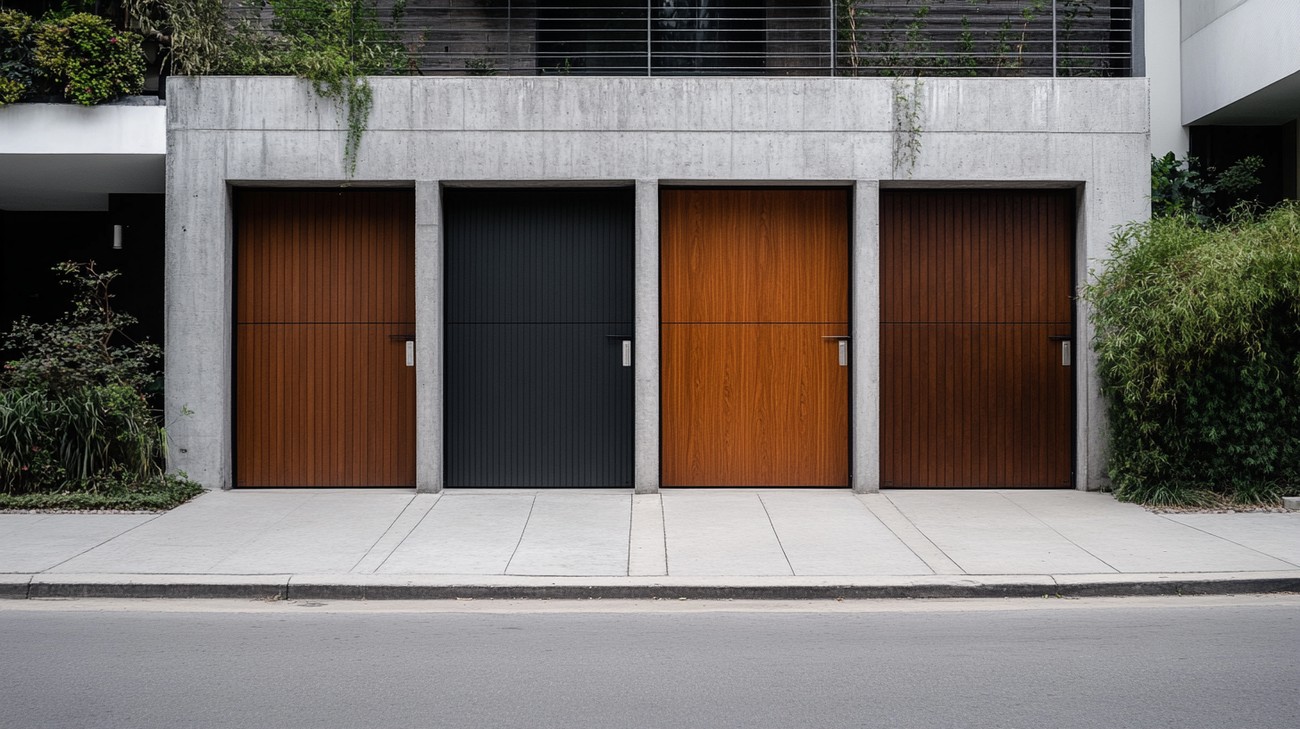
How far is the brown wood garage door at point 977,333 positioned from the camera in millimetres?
11289

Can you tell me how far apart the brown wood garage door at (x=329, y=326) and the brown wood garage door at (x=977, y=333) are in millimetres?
5373

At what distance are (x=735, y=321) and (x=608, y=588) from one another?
4.61 metres

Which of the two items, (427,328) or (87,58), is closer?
(427,328)

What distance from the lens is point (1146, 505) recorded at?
1016 centimetres

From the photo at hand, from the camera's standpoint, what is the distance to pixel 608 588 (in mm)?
7324

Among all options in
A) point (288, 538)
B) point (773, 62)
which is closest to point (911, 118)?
point (773, 62)

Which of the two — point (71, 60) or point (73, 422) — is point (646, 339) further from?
point (71, 60)

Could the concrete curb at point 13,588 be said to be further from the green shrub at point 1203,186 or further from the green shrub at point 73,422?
the green shrub at point 1203,186

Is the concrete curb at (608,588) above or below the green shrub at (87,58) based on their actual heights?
below

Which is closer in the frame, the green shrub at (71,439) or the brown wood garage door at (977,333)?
the green shrub at (71,439)

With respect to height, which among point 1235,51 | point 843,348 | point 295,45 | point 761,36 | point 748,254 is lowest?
point 843,348

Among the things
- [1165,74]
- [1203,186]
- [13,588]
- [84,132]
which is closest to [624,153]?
[84,132]

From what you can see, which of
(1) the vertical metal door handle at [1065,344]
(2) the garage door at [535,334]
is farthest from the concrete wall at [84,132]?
(1) the vertical metal door handle at [1065,344]

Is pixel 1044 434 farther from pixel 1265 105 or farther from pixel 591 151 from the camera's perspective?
pixel 591 151
